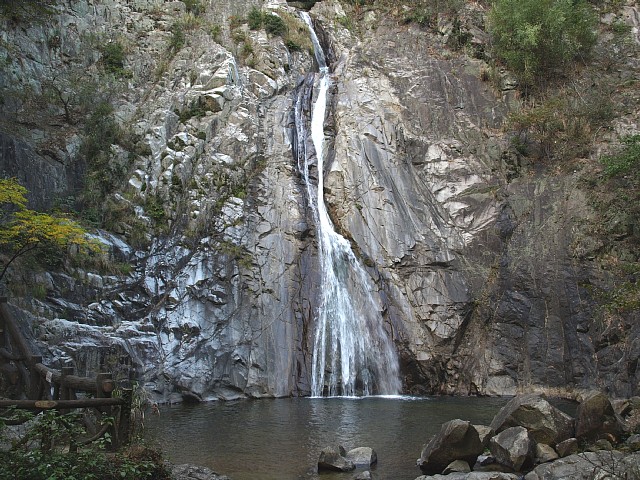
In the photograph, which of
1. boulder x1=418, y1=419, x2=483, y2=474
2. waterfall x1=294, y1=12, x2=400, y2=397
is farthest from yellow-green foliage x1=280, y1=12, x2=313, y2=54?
boulder x1=418, y1=419, x2=483, y2=474

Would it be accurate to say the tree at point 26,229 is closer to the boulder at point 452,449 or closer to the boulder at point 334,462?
the boulder at point 334,462

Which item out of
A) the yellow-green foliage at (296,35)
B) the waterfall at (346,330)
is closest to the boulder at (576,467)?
the waterfall at (346,330)

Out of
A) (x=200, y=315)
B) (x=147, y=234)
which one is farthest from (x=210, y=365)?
(x=147, y=234)

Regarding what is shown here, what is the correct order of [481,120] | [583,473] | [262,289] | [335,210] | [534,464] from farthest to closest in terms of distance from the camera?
1. [481,120]
2. [335,210]
3. [262,289]
4. [534,464]
5. [583,473]

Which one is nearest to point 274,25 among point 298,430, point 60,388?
point 298,430

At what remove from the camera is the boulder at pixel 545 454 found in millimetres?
9562

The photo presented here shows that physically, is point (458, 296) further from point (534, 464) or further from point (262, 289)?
point (534, 464)

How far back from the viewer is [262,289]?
765 inches

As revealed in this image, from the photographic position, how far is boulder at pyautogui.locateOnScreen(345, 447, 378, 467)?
9977 mm

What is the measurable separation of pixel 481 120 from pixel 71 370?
877 inches

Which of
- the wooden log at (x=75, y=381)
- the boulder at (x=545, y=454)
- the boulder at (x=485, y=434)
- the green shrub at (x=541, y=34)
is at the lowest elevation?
the boulder at (x=545, y=454)

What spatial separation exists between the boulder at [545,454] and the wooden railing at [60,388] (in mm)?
7138

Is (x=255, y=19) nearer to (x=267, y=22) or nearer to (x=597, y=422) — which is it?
(x=267, y=22)

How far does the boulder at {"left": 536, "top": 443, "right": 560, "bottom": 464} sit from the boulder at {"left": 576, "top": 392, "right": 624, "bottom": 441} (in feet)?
2.73
